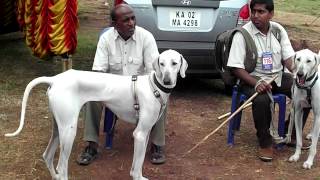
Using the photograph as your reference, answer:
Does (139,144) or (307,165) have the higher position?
(139,144)

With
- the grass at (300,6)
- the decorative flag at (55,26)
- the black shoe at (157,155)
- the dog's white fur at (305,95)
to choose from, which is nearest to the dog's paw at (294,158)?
the dog's white fur at (305,95)

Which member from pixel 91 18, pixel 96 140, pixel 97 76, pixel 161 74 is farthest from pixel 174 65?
pixel 91 18

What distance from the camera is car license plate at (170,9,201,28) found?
6.25m

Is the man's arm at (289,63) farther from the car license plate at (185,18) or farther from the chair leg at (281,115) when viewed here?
the car license plate at (185,18)

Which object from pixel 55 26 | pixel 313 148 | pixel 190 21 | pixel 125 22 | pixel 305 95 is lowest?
pixel 313 148

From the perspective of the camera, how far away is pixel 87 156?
478 cm

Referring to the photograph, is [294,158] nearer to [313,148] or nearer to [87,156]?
[313,148]

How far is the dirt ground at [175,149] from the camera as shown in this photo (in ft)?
15.2

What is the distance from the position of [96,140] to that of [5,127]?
1245mm

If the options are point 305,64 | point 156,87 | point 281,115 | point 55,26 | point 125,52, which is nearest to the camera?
point 156,87

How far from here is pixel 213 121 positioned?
6020 millimetres

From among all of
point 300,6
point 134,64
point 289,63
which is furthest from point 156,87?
point 300,6

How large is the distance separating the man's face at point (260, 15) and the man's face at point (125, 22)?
3.88ft

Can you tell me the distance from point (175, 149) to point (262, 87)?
106 centimetres
